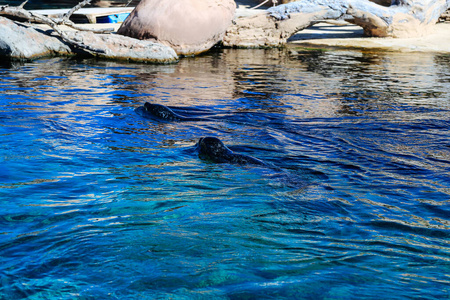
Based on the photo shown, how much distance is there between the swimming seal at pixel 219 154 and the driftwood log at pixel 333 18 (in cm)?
999

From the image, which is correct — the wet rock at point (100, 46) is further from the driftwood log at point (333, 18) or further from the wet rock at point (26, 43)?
the driftwood log at point (333, 18)

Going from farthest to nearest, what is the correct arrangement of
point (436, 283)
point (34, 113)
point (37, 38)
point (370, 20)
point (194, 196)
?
point (370, 20) < point (37, 38) < point (34, 113) < point (194, 196) < point (436, 283)

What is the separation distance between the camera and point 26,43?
11578 millimetres

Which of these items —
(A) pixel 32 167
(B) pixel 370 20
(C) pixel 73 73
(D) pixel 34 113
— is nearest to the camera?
(A) pixel 32 167

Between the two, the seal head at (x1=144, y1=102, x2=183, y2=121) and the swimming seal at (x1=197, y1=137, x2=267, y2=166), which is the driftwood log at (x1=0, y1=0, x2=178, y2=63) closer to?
the seal head at (x1=144, y1=102, x2=183, y2=121)

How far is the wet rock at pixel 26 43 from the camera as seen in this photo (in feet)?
36.8

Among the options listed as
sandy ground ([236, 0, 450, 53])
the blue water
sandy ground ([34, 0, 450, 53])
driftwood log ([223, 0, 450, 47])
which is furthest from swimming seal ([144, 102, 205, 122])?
sandy ground ([236, 0, 450, 53])

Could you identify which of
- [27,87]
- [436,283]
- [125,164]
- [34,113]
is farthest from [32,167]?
[27,87]

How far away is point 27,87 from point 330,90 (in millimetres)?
5434

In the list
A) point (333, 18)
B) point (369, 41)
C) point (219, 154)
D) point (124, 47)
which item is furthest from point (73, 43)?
point (369, 41)

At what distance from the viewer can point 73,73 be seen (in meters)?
10.3

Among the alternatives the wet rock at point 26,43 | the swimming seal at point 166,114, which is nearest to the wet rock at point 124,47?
the wet rock at point 26,43

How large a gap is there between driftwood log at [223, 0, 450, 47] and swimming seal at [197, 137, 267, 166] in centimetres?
999

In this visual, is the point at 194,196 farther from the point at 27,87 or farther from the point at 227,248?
the point at 27,87
